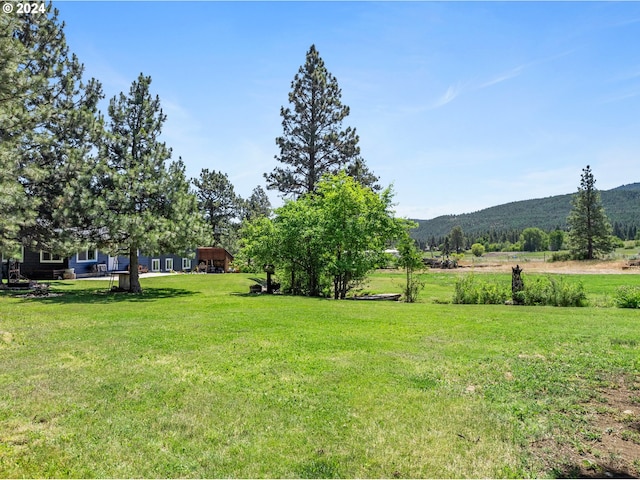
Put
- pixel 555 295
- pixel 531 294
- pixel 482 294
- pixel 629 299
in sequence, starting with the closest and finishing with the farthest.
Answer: pixel 629 299 < pixel 555 295 < pixel 531 294 < pixel 482 294

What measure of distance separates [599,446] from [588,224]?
2538 inches

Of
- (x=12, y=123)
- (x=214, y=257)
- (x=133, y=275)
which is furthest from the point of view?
(x=214, y=257)

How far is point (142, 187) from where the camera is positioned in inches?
736

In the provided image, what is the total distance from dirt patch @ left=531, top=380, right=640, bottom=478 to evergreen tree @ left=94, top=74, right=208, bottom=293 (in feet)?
56.6

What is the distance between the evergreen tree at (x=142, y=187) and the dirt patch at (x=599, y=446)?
17264mm

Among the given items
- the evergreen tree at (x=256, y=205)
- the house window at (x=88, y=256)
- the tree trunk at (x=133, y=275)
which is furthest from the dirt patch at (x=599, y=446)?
the evergreen tree at (x=256, y=205)

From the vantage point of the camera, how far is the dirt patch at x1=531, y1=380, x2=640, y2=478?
3.39 m

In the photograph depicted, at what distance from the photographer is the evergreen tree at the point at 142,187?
1819 cm

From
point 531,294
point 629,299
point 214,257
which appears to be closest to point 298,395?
point 531,294

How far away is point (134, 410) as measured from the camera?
15.0ft

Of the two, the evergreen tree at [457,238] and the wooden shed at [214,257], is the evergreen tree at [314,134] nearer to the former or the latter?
the wooden shed at [214,257]

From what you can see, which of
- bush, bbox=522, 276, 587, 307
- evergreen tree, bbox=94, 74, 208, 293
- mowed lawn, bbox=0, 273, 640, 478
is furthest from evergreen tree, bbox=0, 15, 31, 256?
bush, bbox=522, 276, 587, 307

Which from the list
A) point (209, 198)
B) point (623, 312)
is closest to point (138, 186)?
point (623, 312)

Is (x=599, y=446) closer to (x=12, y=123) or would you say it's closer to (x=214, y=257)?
(x=12, y=123)
